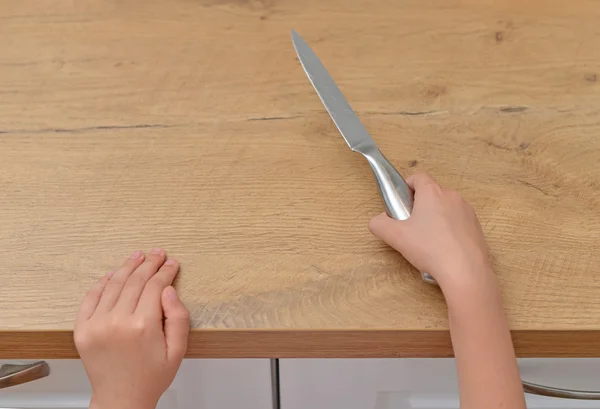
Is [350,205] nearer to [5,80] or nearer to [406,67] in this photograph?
[406,67]

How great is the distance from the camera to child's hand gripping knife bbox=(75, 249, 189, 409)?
39cm

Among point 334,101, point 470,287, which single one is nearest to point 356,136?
point 334,101

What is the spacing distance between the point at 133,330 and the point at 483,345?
24 cm

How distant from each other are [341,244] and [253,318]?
0.27ft

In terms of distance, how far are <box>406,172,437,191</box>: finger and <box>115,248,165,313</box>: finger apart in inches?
7.5

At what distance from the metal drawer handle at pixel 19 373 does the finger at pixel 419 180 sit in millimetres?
332

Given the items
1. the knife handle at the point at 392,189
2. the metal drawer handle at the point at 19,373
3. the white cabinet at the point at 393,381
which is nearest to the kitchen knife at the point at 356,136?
the knife handle at the point at 392,189

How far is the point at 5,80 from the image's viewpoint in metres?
0.51

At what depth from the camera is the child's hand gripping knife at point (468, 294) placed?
378mm

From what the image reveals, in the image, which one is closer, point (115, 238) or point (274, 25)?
point (115, 238)

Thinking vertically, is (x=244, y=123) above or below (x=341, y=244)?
above

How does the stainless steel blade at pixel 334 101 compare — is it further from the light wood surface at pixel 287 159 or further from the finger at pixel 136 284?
the finger at pixel 136 284

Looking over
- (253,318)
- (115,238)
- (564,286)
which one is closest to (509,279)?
(564,286)

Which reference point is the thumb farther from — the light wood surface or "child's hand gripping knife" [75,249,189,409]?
"child's hand gripping knife" [75,249,189,409]
